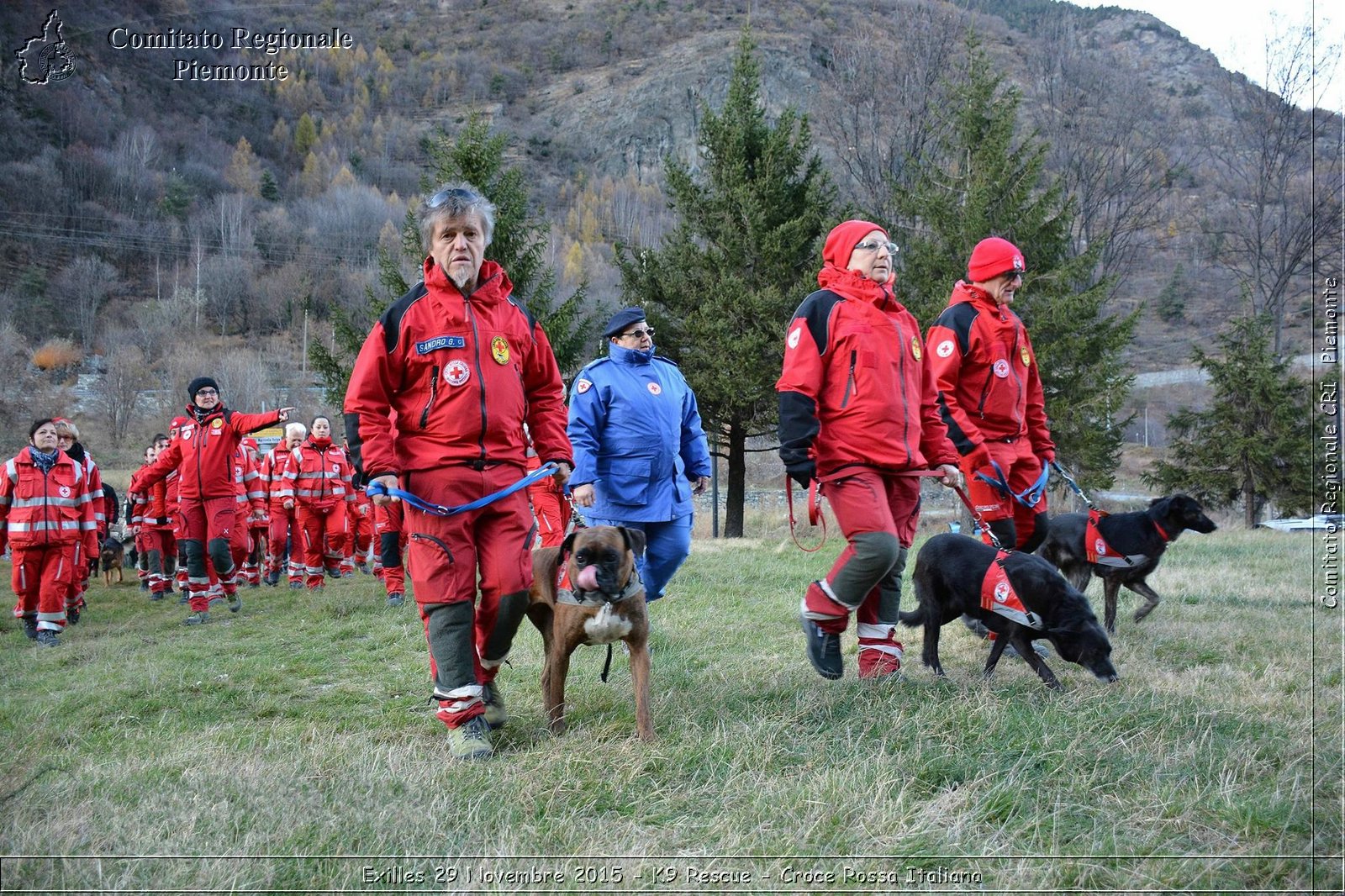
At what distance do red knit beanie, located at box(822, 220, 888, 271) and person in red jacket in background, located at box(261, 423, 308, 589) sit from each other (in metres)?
9.47

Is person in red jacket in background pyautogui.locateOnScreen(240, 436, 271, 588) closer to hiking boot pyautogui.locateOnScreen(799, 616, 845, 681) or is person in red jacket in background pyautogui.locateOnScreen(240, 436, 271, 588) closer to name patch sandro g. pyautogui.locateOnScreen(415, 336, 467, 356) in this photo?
name patch sandro g. pyautogui.locateOnScreen(415, 336, 467, 356)

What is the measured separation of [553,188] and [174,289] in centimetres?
3411

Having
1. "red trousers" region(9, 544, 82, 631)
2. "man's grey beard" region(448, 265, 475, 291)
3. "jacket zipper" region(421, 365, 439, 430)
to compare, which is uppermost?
"man's grey beard" region(448, 265, 475, 291)

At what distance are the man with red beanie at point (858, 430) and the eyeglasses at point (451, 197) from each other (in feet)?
5.63

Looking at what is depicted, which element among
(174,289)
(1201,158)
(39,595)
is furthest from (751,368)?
(174,289)

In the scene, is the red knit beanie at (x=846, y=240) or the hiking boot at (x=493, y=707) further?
the red knit beanie at (x=846, y=240)

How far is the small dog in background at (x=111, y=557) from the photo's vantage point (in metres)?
14.8

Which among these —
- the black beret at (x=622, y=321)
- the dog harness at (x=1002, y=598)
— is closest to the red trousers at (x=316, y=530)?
the black beret at (x=622, y=321)

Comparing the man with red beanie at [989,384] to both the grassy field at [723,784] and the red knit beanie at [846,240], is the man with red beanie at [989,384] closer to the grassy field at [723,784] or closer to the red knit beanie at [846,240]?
the red knit beanie at [846,240]

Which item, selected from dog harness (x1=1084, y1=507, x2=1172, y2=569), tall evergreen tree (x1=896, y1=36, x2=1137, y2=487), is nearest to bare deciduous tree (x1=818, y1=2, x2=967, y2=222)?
tall evergreen tree (x1=896, y1=36, x2=1137, y2=487)

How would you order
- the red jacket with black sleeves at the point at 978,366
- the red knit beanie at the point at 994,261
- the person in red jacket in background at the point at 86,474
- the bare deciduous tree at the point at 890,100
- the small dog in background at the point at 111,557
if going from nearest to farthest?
the red jacket with black sleeves at the point at 978,366 → the red knit beanie at the point at 994,261 → the person in red jacket in background at the point at 86,474 → the small dog in background at the point at 111,557 → the bare deciduous tree at the point at 890,100

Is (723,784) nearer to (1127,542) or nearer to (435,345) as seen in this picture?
(435,345)

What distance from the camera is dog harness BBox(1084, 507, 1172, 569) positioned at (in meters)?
6.99

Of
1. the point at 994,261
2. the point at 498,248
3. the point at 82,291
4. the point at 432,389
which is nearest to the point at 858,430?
the point at 994,261
